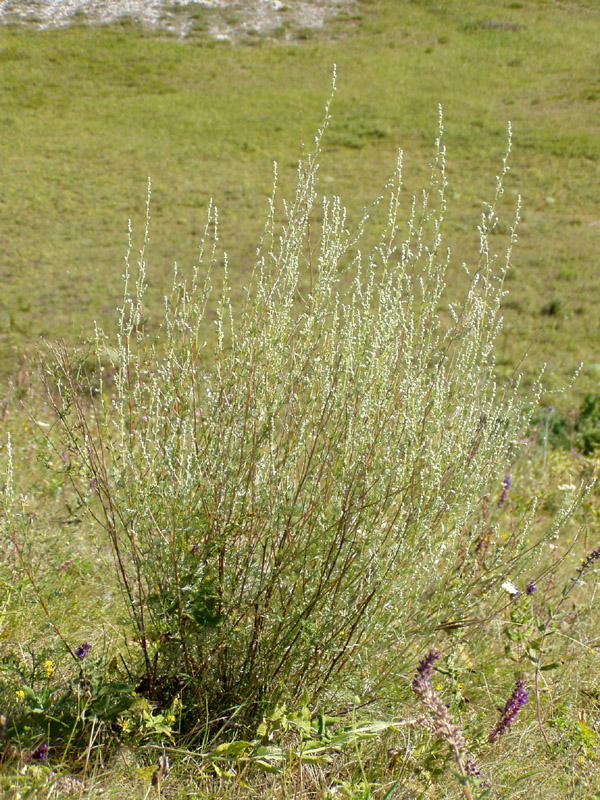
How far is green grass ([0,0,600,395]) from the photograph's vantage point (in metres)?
10.2

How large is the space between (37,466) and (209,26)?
27.1 m

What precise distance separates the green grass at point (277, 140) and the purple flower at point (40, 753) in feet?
13.4

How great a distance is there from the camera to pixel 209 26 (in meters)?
27.0

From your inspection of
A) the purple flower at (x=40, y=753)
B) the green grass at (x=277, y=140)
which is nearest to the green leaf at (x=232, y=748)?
the purple flower at (x=40, y=753)

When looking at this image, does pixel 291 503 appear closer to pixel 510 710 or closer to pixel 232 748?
pixel 232 748

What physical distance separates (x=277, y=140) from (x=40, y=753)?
18.2 metres

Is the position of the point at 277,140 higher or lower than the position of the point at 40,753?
lower

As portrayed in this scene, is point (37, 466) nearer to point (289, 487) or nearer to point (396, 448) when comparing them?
point (289, 487)

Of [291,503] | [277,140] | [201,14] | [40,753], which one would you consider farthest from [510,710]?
[201,14]

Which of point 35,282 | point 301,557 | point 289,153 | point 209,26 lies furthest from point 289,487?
point 209,26

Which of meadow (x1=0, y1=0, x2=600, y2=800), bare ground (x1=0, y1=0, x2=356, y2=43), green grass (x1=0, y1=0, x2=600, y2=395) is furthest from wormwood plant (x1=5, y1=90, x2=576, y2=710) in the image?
bare ground (x1=0, y1=0, x2=356, y2=43)

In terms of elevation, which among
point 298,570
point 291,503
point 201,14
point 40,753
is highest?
point 201,14

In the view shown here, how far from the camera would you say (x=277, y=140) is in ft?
60.8

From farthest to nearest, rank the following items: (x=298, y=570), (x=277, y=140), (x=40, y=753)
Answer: (x=277, y=140)
(x=298, y=570)
(x=40, y=753)
